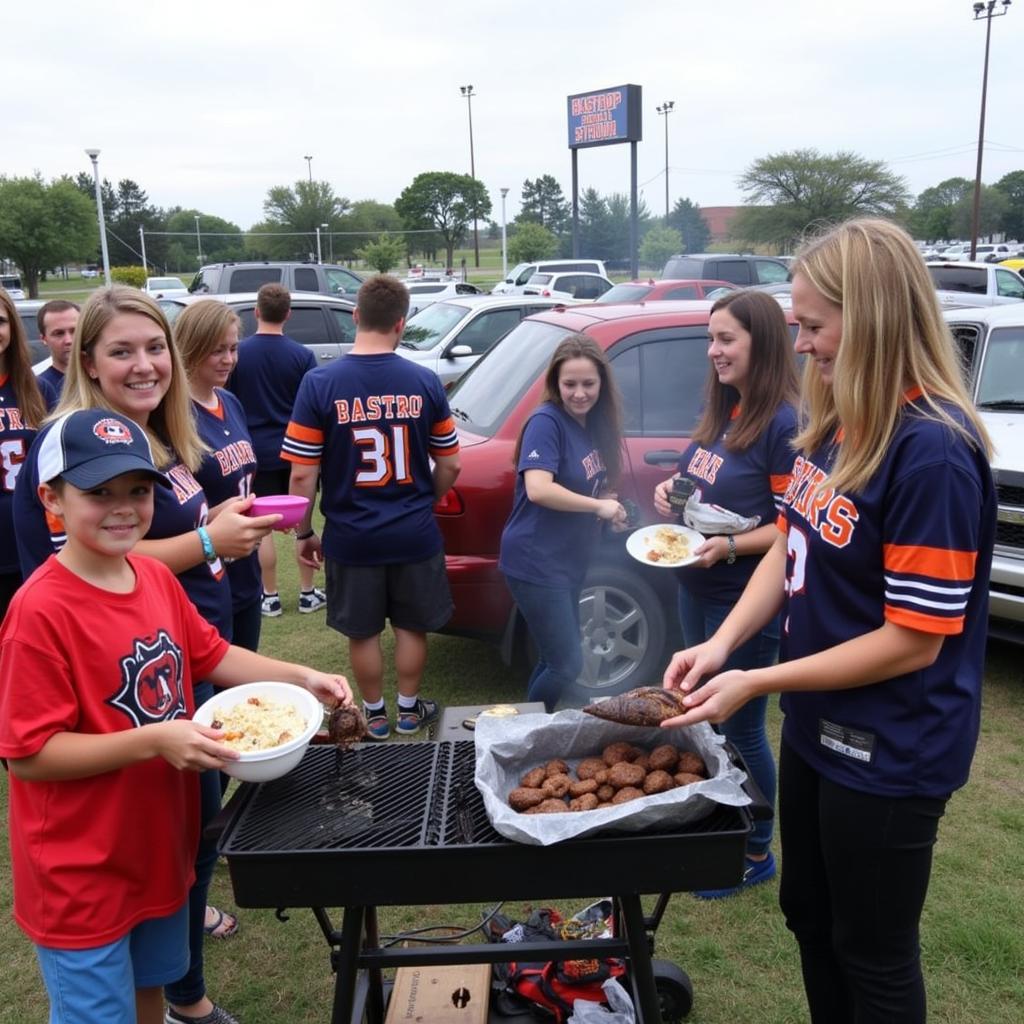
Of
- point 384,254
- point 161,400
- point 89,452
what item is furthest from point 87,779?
point 384,254

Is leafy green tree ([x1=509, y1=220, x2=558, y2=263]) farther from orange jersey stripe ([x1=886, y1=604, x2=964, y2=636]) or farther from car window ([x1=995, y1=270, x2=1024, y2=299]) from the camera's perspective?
orange jersey stripe ([x1=886, y1=604, x2=964, y2=636])

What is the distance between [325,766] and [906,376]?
1.62 m

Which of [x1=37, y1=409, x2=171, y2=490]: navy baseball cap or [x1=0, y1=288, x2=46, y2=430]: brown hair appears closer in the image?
[x1=37, y1=409, x2=171, y2=490]: navy baseball cap

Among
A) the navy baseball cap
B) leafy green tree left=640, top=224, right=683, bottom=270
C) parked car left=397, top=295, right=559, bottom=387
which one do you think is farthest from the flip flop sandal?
leafy green tree left=640, top=224, right=683, bottom=270

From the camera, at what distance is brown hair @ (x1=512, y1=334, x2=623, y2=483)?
12.6 feet

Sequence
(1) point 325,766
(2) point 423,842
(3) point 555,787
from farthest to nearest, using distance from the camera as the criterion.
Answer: (1) point 325,766 < (3) point 555,787 < (2) point 423,842

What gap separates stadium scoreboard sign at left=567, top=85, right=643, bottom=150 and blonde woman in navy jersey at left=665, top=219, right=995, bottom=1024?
29.8 metres

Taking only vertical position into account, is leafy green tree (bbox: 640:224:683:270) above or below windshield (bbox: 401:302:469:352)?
above

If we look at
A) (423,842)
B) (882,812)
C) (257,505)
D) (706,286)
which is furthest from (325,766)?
(706,286)

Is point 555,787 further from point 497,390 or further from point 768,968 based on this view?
point 497,390

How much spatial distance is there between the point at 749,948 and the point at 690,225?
81.2 m

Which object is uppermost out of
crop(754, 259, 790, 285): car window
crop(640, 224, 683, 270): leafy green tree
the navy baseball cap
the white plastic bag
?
crop(640, 224, 683, 270): leafy green tree

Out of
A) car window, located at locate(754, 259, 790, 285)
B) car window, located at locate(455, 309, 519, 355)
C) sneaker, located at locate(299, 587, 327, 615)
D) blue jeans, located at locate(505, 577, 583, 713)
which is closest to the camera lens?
blue jeans, located at locate(505, 577, 583, 713)

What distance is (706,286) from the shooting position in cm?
1656
